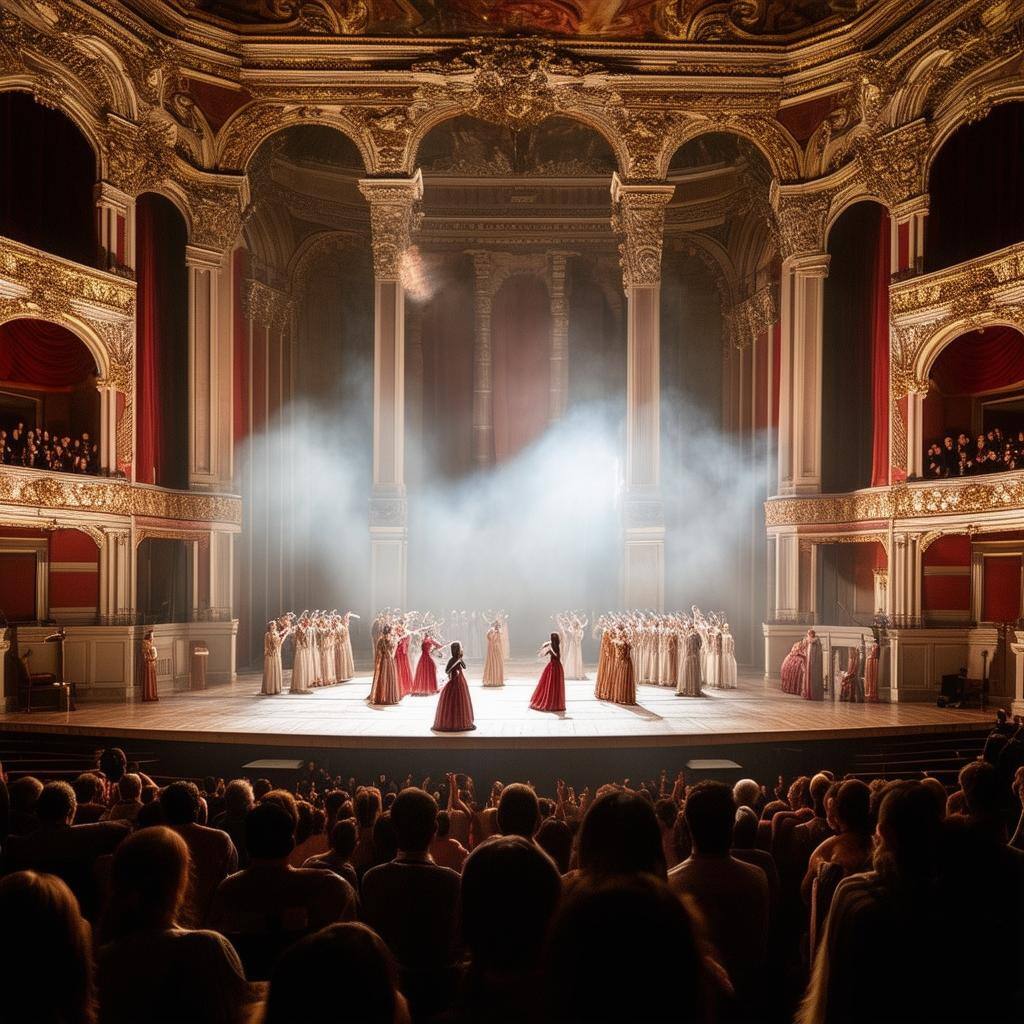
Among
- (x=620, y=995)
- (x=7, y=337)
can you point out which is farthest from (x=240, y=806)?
(x=7, y=337)

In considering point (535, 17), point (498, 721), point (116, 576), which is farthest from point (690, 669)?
point (535, 17)

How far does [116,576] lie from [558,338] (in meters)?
12.7

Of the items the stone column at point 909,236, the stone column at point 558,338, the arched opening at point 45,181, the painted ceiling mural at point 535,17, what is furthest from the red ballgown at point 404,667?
the painted ceiling mural at point 535,17

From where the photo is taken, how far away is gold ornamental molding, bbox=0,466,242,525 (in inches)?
558

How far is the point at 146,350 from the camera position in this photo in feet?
55.5

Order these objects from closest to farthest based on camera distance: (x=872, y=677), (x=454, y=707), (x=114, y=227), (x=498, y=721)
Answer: (x=454, y=707), (x=498, y=721), (x=872, y=677), (x=114, y=227)

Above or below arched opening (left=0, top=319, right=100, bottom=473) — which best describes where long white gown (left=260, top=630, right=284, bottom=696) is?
below

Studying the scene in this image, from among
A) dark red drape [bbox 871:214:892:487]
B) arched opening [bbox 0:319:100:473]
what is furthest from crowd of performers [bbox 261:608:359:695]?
dark red drape [bbox 871:214:892:487]

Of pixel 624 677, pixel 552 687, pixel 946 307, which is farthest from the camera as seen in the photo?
pixel 946 307

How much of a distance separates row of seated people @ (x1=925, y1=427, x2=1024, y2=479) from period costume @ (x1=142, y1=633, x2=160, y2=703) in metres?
12.7

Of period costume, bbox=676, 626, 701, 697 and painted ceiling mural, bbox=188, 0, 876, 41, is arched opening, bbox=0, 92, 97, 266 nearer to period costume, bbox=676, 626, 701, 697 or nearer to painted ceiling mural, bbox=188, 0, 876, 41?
painted ceiling mural, bbox=188, 0, 876, 41

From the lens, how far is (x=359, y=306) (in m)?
24.3

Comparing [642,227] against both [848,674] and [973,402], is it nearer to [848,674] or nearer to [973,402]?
[973,402]

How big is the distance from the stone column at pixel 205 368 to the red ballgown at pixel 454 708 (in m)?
8.10
